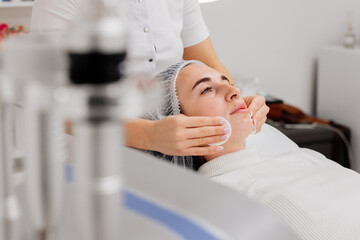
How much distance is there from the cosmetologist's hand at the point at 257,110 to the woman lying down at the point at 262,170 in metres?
0.04

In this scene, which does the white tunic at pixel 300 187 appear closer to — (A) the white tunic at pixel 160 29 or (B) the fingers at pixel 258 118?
(B) the fingers at pixel 258 118

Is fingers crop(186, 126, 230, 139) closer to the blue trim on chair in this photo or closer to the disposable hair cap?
the disposable hair cap

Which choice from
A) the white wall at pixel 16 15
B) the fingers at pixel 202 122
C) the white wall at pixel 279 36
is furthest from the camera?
the white wall at pixel 279 36

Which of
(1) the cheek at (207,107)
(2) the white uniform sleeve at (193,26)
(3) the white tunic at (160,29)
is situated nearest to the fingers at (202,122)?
(1) the cheek at (207,107)

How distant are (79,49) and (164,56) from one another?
1529 millimetres

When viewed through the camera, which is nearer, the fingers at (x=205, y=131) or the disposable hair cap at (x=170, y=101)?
the fingers at (x=205, y=131)

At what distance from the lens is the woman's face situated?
1616 millimetres

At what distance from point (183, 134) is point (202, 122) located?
8 centimetres

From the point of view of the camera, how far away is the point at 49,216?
0.43 metres

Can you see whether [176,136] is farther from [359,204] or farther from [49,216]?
[49,216]

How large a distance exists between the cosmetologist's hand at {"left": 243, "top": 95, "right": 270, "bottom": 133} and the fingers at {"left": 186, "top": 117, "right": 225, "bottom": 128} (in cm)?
22

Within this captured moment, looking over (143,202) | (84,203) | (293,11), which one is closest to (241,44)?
(293,11)

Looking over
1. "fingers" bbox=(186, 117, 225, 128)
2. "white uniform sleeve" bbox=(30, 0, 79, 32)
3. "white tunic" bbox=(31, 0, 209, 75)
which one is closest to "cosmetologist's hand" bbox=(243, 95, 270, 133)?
"fingers" bbox=(186, 117, 225, 128)

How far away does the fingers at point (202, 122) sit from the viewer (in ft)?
4.59
